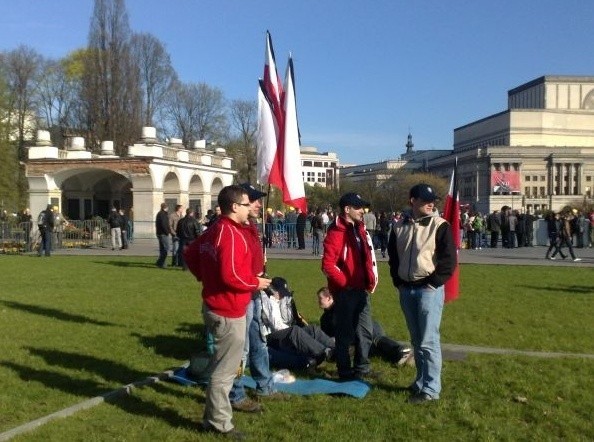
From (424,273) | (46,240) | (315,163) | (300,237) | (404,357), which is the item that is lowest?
(404,357)

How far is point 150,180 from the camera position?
35438 millimetres

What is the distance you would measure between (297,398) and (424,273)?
162 centimetres

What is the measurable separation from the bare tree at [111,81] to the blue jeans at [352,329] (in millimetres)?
41816

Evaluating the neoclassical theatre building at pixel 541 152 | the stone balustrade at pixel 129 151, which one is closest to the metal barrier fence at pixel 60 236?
the stone balustrade at pixel 129 151

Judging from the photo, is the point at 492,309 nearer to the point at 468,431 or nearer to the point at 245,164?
the point at 468,431

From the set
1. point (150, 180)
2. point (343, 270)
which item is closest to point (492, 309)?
point (343, 270)

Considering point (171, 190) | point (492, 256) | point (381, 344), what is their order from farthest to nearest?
point (171, 190) < point (492, 256) < point (381, 344)

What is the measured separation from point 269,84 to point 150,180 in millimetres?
27570

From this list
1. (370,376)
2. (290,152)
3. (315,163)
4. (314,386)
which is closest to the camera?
(314,386)

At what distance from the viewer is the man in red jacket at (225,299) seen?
210 inches

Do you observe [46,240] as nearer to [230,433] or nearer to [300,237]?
[300,237]

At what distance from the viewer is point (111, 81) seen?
46.2 metres

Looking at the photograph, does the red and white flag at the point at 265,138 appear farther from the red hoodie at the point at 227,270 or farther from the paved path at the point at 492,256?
the paved path at the point at 492,256

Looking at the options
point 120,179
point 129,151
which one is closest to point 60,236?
point 129,151
